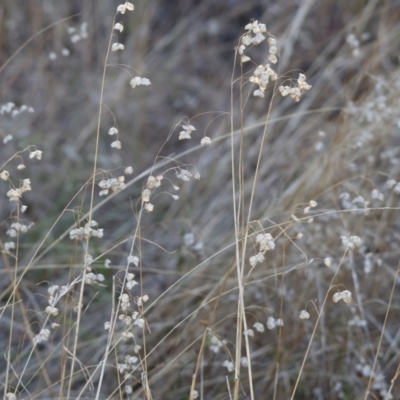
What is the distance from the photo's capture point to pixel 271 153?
2410 mm

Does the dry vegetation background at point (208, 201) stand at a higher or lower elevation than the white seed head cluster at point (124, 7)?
lower

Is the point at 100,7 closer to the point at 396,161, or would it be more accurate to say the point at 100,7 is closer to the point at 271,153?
the point at 271,153

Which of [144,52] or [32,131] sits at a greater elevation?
[144,52]

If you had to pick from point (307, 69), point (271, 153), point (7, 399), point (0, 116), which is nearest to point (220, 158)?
point (271, 153)

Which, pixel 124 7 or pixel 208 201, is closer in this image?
pixel 124 7

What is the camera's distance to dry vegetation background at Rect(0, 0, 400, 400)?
64.3 inches

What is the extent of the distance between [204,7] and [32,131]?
42.5 inches

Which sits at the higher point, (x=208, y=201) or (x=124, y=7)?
(x=124, y=7)

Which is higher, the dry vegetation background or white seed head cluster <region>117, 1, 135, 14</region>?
white seed head cluster <region>117, 1, 135, 14</region>

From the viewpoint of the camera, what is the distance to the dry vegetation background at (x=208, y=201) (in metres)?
1.63

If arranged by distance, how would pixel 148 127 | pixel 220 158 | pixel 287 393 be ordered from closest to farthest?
pixel 287 393 < pixel 220 158 < pixel 148 127

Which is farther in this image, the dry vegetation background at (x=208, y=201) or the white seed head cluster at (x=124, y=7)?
the dry vegetation background at (x=208, y=201)

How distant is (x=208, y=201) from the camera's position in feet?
7.75

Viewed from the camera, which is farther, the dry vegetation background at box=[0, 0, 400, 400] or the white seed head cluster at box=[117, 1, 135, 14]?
the dry vegetation background at box=[0, 0, 400, 400]
